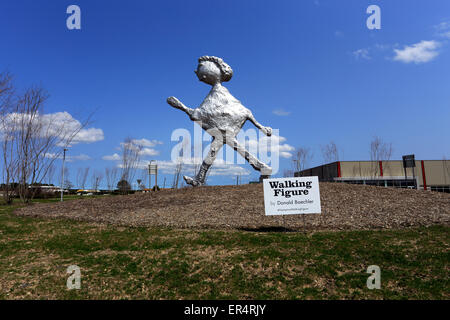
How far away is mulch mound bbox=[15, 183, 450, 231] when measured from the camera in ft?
28.9

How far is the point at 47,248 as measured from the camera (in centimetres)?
755

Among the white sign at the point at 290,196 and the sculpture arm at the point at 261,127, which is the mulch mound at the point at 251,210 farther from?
the sculpture arm at the point at 261,127

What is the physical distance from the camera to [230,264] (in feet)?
19.5

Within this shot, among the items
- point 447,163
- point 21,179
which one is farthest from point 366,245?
point 447,163

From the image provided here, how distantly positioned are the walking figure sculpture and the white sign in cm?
546

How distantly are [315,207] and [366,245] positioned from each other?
5.89 feet

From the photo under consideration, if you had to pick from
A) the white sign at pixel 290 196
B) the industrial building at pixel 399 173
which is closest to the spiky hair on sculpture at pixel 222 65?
the white sign at pixel 290 196

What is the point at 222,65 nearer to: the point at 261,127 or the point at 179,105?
the point at 179,105

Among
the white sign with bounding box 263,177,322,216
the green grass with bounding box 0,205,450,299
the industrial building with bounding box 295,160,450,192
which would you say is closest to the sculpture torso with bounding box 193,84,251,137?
the white sign with bounding box 263,177,322,216

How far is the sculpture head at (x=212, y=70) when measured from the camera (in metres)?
14.3

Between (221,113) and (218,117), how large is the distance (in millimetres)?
240

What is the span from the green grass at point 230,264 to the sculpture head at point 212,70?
8.60m
